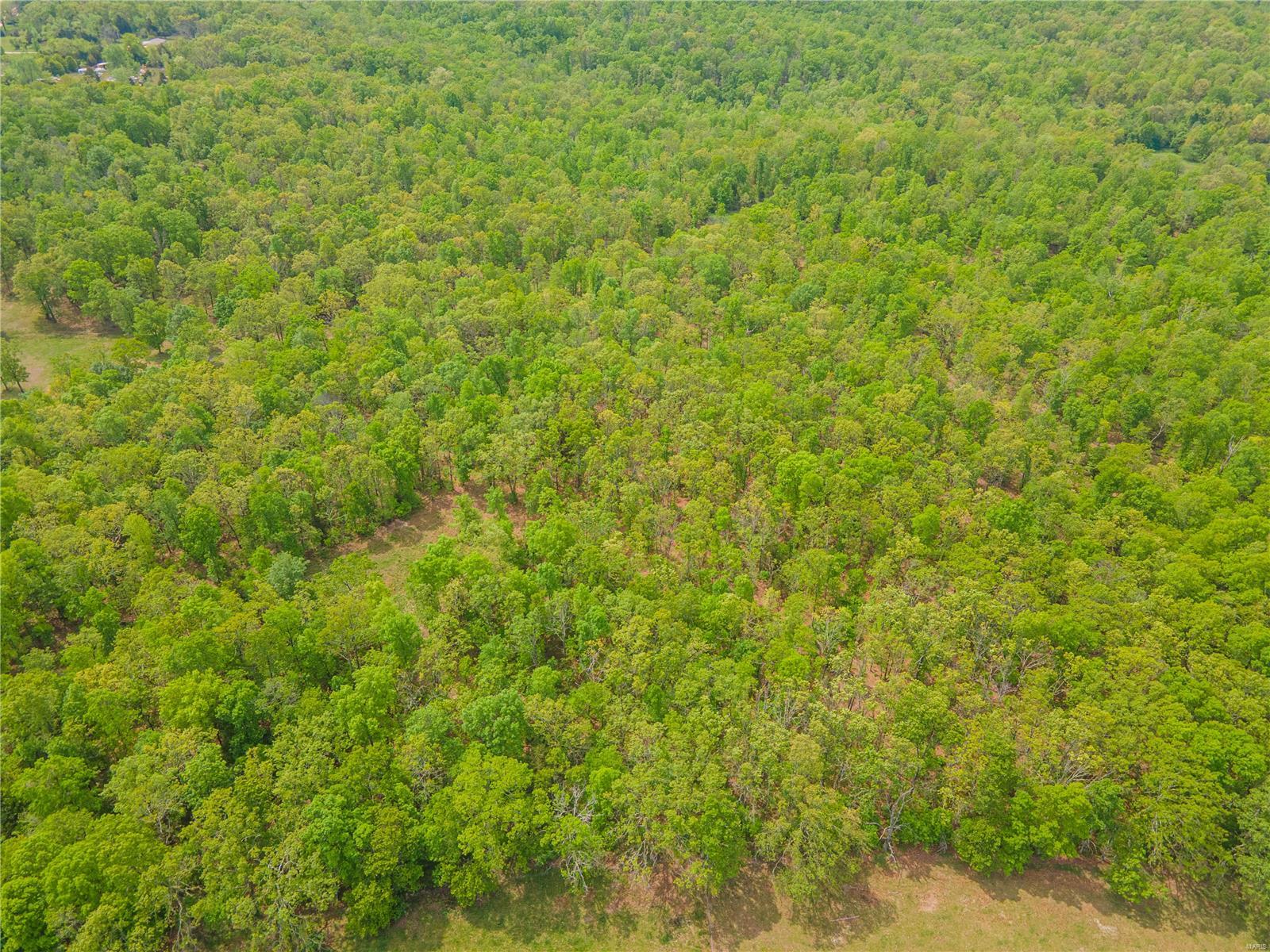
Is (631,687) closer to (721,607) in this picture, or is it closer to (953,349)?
(721,607)

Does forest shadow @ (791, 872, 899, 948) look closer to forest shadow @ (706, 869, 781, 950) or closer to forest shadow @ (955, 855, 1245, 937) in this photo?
forest shadow @ (706, 869, 781, 950)

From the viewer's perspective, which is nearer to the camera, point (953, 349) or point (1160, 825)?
point (1160, 825)

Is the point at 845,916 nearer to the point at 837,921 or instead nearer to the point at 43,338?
the point at 837,921

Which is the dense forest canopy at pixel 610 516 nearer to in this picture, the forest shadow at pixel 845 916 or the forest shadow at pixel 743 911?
the forest shadow at pixel 845 916

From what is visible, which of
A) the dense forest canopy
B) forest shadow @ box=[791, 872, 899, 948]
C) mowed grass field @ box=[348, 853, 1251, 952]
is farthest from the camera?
forest shadow @ box=[791, 872, 899, 948]

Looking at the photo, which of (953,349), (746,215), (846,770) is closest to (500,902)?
(846,770)

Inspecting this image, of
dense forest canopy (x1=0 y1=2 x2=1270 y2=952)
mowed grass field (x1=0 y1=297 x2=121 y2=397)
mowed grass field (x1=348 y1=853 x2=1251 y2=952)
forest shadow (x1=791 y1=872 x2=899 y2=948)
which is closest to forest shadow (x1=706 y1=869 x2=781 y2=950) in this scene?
mowed grass field (x1=348 y1=853 x2=1251 y2=952)
